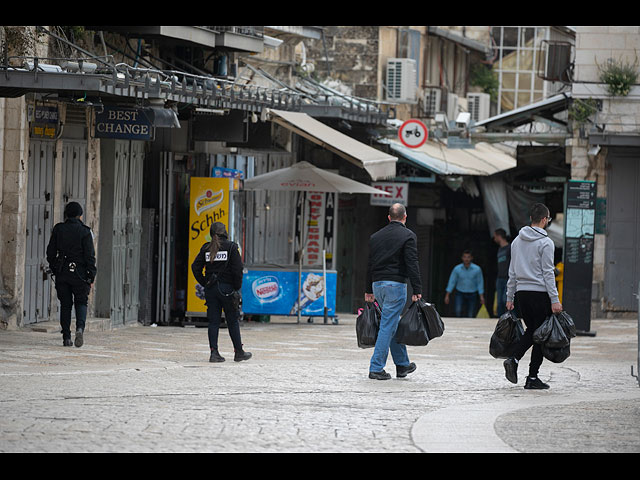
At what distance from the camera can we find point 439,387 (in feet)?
39.6

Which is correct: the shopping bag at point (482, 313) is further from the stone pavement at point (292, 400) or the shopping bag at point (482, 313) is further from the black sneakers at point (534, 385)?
the black sneakers at point (534, 385)

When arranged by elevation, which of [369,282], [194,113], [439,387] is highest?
[194,113]

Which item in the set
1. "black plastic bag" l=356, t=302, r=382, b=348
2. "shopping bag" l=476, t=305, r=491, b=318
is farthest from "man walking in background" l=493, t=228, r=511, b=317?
"black plastic bag" l=356, t=302, r=382, b=348

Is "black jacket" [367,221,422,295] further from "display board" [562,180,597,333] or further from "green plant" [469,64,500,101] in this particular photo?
"green plant" [469,64,500,101]

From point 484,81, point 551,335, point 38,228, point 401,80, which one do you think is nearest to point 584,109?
point 401,80

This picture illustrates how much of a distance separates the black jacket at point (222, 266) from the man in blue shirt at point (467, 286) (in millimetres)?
9975

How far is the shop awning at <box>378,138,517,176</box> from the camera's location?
87.1ft

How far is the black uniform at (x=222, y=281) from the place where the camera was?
1375 centimetres

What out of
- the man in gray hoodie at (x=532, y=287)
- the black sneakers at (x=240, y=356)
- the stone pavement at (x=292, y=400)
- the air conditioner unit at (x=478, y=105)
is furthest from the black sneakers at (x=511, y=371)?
the air conditioner unit at (x=478, y=105)

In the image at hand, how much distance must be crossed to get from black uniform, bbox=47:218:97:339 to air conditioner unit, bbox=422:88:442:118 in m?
21.3

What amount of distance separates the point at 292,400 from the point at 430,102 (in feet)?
82.2

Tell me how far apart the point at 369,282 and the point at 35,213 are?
225 inches
